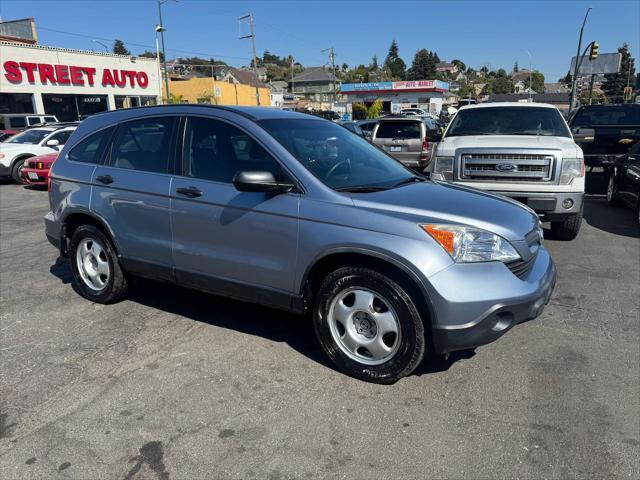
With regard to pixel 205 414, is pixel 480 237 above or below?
above

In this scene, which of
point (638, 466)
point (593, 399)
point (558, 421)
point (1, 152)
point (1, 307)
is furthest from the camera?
point (1, 152)

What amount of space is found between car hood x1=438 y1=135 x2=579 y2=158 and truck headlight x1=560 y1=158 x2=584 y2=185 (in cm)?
8

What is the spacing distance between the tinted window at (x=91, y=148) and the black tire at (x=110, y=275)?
25.8 inches

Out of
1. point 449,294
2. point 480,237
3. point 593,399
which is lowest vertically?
point 593,399

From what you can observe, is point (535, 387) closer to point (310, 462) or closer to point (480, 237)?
point (480, 237)

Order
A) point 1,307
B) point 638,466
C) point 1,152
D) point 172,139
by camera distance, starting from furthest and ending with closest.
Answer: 1. point 1,152
2. point 1,307
3. point 172,139
4. point 638,466

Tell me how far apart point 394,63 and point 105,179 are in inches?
6874

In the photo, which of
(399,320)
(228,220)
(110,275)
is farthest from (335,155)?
(110,275)

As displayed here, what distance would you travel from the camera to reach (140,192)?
13.9ft

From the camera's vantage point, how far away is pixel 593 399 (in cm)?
323

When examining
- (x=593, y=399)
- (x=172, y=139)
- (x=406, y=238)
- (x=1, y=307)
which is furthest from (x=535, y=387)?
(x=1, y=307)

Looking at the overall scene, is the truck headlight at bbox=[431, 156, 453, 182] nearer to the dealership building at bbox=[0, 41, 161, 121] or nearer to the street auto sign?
the dealership building at bbox=[0, 41, 161, 121]

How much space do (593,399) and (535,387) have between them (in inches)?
13.7

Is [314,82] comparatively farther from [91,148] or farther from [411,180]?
[411,180]
